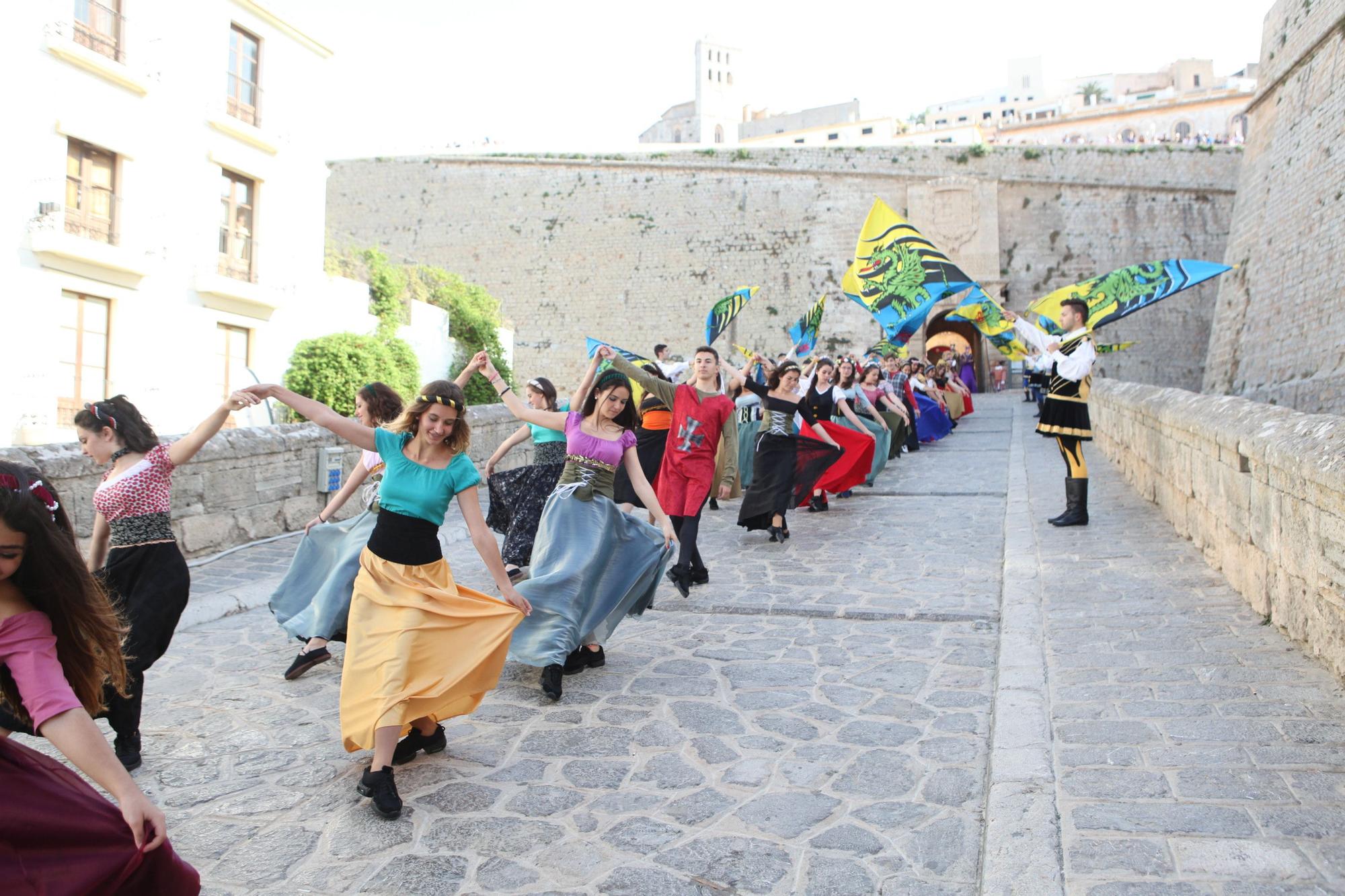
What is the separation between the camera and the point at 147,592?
374cm

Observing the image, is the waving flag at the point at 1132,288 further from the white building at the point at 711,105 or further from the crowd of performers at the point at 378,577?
the white building at the point at 711,105

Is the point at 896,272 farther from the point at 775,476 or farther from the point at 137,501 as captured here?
the point at 137,501

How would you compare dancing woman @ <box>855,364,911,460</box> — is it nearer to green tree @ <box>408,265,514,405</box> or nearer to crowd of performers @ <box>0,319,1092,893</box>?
crowd of performers @ <box>0,319,1092,893</box>

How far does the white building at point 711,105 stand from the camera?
277ft

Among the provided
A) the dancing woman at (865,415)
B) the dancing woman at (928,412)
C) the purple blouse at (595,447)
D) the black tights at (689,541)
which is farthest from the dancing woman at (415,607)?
the dancing woman at (928,412)

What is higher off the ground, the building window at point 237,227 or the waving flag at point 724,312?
the building window at point 237,227

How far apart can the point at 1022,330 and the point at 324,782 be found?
6.13 meters

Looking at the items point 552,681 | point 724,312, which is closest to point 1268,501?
point 552,681

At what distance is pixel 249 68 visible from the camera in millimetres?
19422

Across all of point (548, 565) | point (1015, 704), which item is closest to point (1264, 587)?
point (1015, 704)

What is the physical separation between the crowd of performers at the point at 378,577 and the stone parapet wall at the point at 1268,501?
0.93 meters

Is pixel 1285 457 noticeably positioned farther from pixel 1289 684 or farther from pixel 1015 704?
pixel 1015 704

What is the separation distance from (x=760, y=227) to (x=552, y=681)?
3354 centimetres

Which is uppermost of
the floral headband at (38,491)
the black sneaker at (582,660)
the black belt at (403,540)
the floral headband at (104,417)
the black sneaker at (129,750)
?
the floral headband at (104,417)
